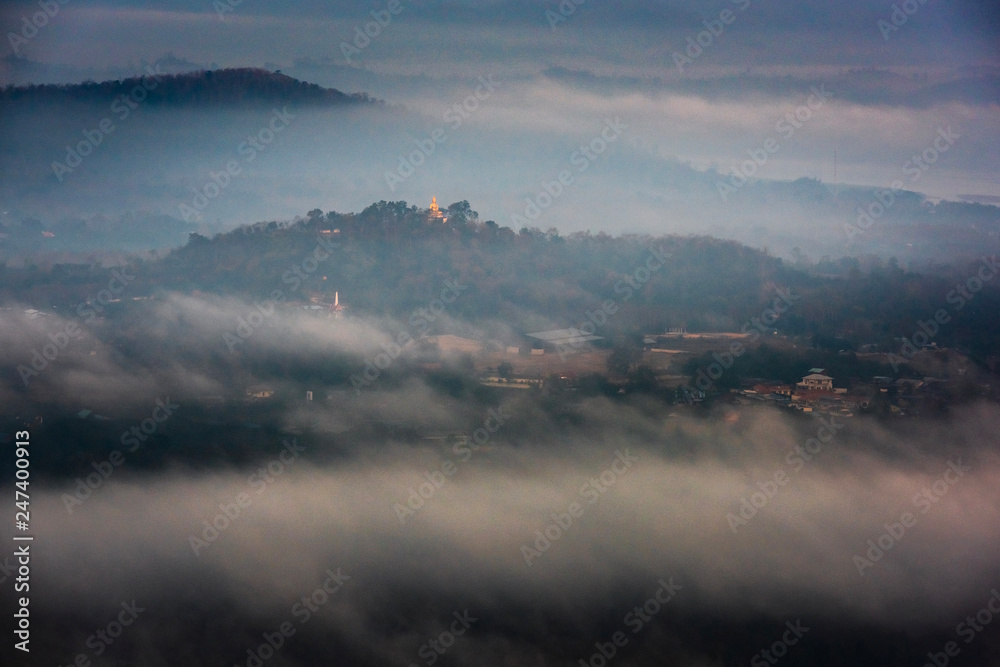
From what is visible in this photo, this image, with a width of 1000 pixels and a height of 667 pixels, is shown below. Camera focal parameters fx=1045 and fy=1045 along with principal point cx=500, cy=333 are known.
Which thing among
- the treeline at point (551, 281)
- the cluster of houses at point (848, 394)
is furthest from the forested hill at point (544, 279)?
the cluster of houses at point (848, 394)

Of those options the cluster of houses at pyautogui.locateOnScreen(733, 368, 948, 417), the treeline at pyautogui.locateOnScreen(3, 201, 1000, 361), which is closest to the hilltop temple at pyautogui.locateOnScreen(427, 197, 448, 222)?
the treeline at pyautogui.locateOnScreen(3, 201, 1000, 361)

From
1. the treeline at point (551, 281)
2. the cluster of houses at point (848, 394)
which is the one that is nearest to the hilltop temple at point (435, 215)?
the treeline at point (551, 281)

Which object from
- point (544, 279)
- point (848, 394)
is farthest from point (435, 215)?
point (848, 394)

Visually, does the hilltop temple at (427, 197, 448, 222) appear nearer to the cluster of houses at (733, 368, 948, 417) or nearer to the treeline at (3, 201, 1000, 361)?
the treeline at (3, 201, 1000, 361)

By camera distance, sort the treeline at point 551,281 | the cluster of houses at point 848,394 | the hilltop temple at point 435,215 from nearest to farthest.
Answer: the cluster of houses at point 848,394 < the treeline at point 551,281 < the hilltop temple at point 435,215

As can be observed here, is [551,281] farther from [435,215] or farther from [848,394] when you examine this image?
[848,394]

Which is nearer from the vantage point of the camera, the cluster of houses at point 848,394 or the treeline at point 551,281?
the cluster of houses at point 848,394

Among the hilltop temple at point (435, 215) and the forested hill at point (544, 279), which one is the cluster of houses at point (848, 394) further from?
the hilltop temple at point (435, 215)

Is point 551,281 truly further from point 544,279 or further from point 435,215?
point 435,215

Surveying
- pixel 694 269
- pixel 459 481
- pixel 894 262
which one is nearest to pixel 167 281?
pixel 459 481

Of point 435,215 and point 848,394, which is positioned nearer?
point 848,394

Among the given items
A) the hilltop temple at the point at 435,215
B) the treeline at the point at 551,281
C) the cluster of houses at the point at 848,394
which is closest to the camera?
the cluster of houses at the point at 848,394
